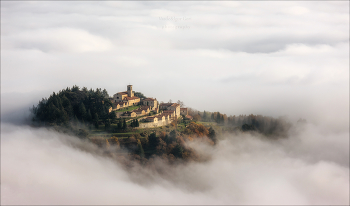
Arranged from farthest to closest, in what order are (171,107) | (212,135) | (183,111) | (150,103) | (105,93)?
(183,111), (105,93), (171,107), (150,103), (212,135)

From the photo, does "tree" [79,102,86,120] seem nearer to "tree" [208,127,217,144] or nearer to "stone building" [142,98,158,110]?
"stone building" [142,98,158,110]

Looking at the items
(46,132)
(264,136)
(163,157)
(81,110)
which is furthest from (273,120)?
(46,132)

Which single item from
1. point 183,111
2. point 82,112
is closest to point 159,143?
point 82,112

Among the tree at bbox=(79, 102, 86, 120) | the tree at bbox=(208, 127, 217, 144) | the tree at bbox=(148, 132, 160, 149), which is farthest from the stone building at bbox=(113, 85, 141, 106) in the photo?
the tree at bbox=(208, 127, 217, 144)

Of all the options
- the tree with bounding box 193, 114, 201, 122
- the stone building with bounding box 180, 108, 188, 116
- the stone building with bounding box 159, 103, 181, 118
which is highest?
the stone building with bounding box 159, 103, 181, 118

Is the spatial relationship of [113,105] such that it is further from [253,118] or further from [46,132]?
[253,118]

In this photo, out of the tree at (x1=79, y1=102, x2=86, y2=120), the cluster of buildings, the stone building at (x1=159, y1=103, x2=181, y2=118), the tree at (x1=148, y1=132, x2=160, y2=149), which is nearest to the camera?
the tree at (x1=148, y1=132, x2=160, y2=149)

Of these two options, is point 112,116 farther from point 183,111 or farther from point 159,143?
point 183,111
